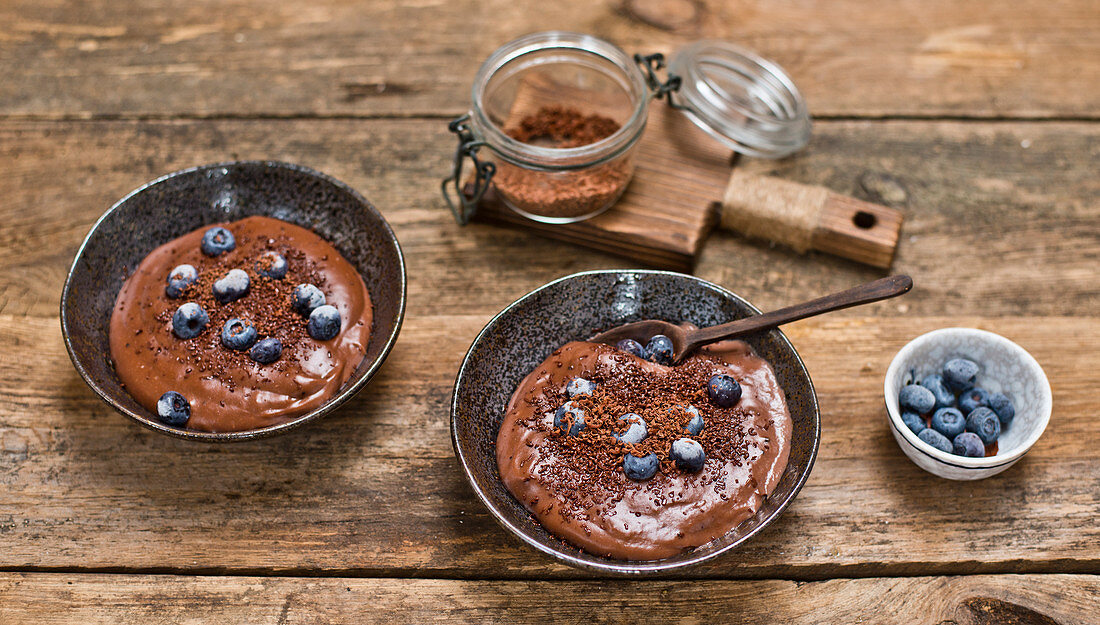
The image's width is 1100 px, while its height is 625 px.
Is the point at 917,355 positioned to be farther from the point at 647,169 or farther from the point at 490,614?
the point at 490,614

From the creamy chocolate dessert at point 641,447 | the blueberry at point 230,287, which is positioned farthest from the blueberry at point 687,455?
the blueberry at point 230,287

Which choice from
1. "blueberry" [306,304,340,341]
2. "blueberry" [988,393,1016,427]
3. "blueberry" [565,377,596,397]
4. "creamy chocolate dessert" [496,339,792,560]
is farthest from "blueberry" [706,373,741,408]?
"blueberry" [306,304,340,341]

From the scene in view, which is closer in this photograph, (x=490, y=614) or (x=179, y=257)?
(x=490, y=614)

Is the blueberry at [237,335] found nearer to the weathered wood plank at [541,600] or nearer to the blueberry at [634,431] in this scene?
the weathered wood plank at [541,600]

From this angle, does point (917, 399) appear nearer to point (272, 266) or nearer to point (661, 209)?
point (661, 209)

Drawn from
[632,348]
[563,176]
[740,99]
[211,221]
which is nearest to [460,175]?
[563,176]

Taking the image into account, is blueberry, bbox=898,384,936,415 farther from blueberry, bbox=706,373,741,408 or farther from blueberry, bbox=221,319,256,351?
blueberry, bbox=221,319,256,351

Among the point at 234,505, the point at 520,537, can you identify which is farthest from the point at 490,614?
the point at 234,505

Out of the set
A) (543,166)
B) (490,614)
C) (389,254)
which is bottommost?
(490,614)
